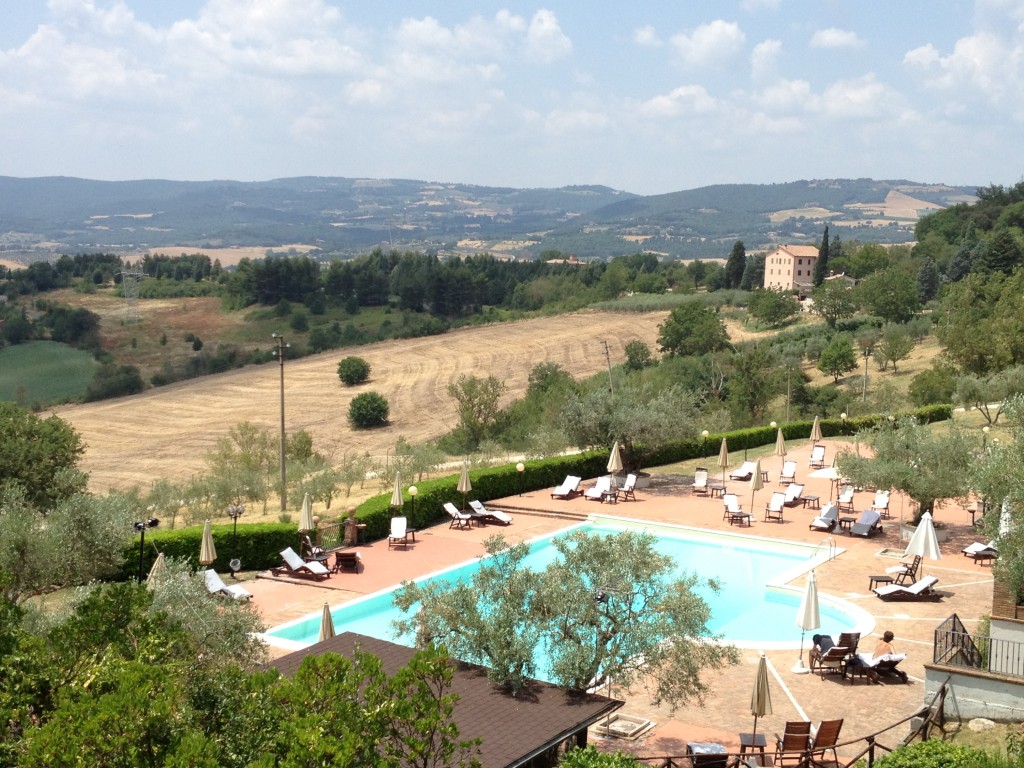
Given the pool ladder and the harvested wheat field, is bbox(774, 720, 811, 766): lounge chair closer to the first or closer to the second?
the pool ladder

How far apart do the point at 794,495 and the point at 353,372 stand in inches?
1685

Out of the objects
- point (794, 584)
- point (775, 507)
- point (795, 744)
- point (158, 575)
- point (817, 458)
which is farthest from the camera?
point (817, 458)

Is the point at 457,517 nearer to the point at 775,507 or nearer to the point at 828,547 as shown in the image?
the point at 775,507

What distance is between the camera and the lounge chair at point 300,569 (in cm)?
1892

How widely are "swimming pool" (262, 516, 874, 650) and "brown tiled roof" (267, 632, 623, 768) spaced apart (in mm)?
2498

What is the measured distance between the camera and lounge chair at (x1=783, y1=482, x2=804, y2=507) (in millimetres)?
24656

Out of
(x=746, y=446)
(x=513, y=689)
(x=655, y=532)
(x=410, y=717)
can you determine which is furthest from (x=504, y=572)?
(x=746, y=446)

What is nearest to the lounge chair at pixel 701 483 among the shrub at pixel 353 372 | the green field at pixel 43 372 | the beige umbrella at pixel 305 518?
the beige umbrella at pixel 305 518

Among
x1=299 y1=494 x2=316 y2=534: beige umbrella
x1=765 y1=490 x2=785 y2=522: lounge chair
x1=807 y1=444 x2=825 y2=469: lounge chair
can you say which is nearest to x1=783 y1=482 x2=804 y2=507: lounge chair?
x1=765 y1=490 x2=785 y2=522: lounge chair

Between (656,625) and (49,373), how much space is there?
2929 inches

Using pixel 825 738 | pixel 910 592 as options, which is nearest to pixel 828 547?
Result: pixel 910 592

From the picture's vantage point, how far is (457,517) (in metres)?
22.7

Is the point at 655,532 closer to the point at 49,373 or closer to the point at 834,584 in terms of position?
the point at 834,584

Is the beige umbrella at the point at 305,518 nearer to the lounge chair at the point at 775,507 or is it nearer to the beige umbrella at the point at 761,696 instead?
the beige umbrella at the point at 761,696
